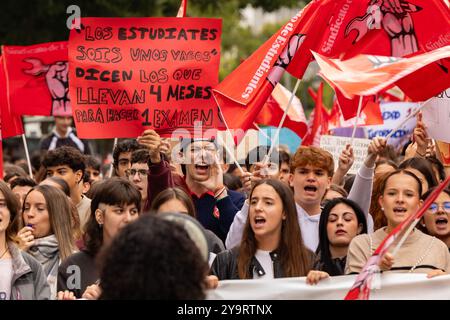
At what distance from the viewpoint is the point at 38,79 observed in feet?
34.4

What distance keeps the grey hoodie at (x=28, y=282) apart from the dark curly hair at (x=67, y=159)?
10.3 feet

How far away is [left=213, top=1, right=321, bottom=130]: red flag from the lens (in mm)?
7848

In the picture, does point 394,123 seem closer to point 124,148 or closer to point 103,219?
point 124,148

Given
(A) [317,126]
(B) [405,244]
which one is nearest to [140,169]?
(B) [405,244]

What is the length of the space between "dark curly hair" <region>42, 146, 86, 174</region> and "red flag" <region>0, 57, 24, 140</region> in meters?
0.72

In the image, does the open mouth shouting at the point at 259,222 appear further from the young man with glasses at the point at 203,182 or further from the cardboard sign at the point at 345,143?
the cardboard sign at the point at 345,143

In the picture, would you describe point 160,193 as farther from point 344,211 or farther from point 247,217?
point 344,211

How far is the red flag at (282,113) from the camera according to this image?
12203 mm

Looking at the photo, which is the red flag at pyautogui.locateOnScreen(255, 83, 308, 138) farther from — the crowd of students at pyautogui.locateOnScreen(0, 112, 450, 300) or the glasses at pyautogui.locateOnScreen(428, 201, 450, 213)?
the glasses at pyautogui.locateOnScreen(428, 201, 450, 213)

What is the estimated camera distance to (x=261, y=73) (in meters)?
7.89

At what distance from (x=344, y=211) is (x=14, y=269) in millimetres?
2046

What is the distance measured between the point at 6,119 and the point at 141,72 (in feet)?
8.12

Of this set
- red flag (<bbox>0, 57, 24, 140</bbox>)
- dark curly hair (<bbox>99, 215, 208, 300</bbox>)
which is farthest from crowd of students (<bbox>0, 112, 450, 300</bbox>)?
red flag (<bbox>0, 57, 24, 140</bbox>)

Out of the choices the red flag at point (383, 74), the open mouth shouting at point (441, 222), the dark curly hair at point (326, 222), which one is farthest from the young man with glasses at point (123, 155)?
the open mouth shouting at point (441, 222)
